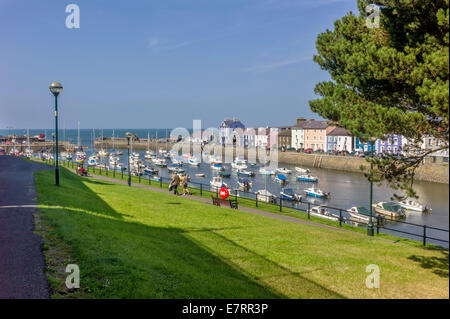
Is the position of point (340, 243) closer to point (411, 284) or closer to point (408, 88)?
point (411, 284)

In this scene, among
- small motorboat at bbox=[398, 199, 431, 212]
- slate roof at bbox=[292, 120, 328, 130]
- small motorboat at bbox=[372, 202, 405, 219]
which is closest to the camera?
small motorboat at bbox=[372, 202, 405, 219]

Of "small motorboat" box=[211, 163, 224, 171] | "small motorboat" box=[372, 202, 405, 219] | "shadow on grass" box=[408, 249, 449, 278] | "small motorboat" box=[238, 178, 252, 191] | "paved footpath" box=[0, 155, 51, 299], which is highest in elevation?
"paved footpath" box=[0, 155, 51, 299]

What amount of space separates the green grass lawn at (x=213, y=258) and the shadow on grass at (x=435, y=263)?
0.04m

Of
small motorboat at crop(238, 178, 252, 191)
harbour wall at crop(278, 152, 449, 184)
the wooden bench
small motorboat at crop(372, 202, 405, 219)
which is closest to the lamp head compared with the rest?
the wooden bench

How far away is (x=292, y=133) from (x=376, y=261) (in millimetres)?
122234

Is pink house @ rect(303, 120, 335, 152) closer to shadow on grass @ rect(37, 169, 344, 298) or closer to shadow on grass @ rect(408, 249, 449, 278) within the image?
shadow on grass @ rect(408, 249, 449, 278)

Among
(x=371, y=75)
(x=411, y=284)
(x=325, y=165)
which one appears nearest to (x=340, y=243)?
(x=411, y=284)

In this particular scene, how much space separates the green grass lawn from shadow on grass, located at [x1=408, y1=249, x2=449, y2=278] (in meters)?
0.04

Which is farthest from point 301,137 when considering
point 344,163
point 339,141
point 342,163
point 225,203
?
point 225,203

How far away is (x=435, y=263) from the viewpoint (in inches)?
468

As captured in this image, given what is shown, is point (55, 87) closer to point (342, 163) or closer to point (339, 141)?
point (342, 163)

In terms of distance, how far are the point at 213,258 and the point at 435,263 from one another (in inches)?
301

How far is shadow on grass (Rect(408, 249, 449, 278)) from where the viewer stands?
10836mm

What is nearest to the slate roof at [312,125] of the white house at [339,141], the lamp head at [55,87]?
the white house at [339,141]
